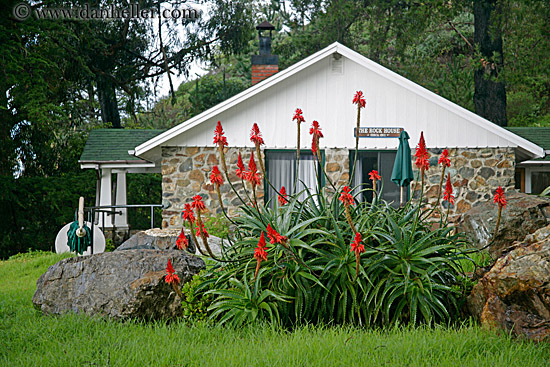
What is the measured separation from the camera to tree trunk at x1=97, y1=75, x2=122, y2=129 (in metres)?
20.5

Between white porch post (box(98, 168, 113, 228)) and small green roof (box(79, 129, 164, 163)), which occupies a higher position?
small green roof (box(79, 129, 164, 163))

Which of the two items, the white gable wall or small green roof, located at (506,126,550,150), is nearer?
the white gable wall

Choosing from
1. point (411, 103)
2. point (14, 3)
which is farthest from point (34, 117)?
point (411, 103)

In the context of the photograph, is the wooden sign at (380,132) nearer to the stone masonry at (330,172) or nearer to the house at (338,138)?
the house at (338,138)

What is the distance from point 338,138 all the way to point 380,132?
0.89m

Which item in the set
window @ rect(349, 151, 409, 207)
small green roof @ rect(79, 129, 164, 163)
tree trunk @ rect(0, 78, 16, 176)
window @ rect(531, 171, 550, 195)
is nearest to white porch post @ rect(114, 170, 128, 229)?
small green roof @ rect(79, 129, 164, 163)

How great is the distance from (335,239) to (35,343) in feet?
9.14

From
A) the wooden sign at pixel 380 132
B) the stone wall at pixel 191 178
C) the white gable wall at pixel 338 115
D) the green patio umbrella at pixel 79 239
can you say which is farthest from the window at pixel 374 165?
the green patio umbrella at pixel 79 239

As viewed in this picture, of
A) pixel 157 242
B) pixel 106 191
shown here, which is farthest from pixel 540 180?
pixel 157 242

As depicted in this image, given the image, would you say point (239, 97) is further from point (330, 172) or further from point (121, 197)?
point (121, 197)

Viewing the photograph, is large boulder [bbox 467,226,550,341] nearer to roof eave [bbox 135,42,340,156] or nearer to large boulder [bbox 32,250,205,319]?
large boulder [bbox 32,250,205,319]

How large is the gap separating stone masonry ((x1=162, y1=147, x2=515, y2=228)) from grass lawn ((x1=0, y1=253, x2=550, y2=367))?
6643 mm

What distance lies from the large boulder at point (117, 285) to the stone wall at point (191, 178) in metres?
5.79

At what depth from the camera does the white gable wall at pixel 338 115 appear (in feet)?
39.1
